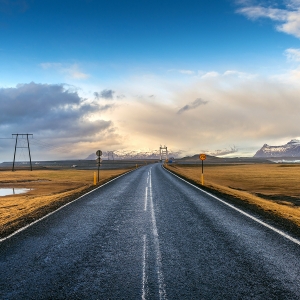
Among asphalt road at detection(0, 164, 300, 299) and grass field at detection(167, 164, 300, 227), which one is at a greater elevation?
asphalt road at detection(0, 164, 300, 299)

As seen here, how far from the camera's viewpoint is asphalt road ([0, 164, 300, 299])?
4551 millimetres

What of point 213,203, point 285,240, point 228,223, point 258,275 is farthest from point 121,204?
point 258,275

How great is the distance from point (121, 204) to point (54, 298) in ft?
29.6

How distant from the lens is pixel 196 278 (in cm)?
500

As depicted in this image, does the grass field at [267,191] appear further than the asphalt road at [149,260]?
Yes

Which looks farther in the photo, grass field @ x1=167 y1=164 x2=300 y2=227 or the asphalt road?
grass field @ x1=167 y1=164 x2=300 y2=227

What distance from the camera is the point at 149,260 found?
19.3ft

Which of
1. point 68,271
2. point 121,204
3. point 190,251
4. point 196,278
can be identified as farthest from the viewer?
point 121,204

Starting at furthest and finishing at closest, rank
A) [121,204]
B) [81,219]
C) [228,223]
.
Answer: [121,204], [81,219], [228,223]

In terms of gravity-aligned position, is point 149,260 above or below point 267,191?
above

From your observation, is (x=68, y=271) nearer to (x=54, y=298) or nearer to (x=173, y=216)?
(x=54, y=298)

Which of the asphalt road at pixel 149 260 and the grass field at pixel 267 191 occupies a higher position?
the asphalt road at pixel 149 260

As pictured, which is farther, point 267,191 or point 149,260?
point 267,191

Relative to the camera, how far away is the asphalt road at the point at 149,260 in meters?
4.55
